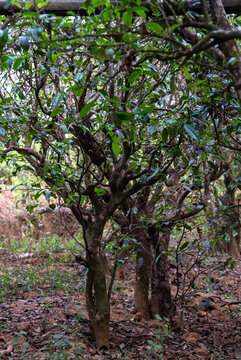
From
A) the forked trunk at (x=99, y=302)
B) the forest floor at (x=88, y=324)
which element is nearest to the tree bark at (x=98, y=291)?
the forked trunk at (x=99, y=302)

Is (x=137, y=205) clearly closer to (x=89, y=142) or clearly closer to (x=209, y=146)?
(x=89, y=142)

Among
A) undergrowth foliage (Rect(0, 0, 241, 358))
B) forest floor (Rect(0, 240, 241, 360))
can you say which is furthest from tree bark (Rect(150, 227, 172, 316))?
forest floor (Rect(0, 240, 241, 360))

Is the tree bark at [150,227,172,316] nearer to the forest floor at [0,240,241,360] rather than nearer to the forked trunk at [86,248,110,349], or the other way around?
the forest floor at [0,240,241,360]

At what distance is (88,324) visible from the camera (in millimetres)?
3738

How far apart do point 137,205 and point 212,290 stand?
2.70 m

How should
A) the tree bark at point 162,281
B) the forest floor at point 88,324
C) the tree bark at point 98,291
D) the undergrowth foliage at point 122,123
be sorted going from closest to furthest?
the undergrowth foliage at point 122,123 < the forest floor at point 88,324 < the tree bark at point 98,291 < the tree bark at point 162,281

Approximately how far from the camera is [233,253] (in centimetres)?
843

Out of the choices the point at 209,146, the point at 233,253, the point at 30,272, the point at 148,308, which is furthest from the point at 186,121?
the point at 233,253

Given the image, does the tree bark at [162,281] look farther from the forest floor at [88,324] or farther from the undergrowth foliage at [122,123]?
the forest floor at [88,324]

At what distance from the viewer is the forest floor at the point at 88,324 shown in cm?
312

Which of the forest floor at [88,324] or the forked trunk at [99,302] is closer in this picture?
the forest floor at [88,324]

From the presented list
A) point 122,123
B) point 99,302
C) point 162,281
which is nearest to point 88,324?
point 99,302

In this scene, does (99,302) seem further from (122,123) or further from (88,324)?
(122,123)

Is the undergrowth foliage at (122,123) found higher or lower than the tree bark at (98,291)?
higher
